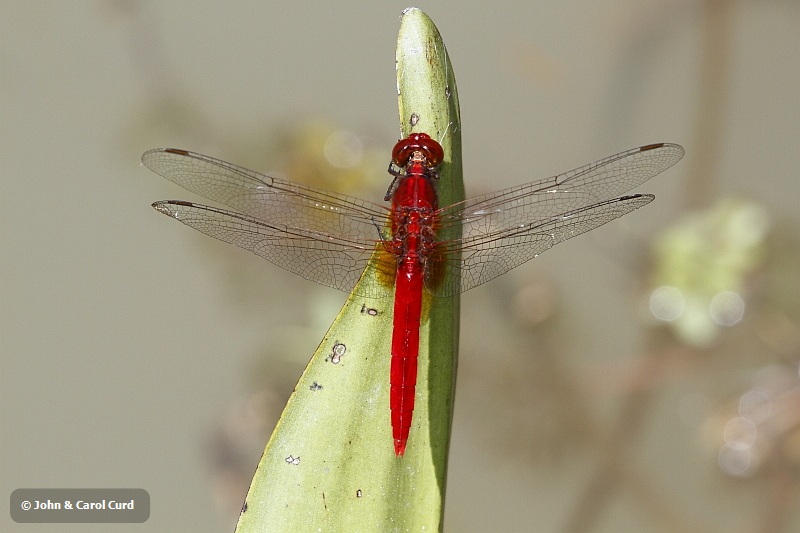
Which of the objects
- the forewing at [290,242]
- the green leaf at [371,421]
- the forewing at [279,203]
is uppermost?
the forewing at [279,203]

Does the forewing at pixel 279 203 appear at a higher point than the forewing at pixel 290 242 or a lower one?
higher

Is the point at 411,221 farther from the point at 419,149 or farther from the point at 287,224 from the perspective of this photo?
the point at 287,224

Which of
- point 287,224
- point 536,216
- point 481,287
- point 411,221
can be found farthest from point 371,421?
point 481,287

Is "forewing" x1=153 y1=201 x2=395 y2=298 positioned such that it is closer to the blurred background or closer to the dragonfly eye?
the dragonfly eye

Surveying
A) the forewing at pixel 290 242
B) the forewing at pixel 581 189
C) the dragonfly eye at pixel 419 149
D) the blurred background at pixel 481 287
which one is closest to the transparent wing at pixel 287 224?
the forewing at pixel 290 242

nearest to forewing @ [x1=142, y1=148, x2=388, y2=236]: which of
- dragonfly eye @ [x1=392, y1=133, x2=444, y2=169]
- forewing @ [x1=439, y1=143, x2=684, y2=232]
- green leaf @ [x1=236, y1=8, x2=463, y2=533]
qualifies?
dragonfly eye @ [x1=392, y1=133, x2=444, y2=169]

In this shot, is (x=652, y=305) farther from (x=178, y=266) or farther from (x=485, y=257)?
(x=178, y=266)

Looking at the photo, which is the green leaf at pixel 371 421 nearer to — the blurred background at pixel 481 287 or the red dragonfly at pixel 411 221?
the red dragonfly at pixel 411 221
